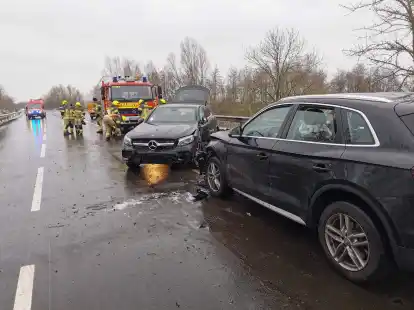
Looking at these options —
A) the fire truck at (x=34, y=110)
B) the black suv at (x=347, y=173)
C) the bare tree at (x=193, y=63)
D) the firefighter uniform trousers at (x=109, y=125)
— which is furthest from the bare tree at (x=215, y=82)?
the black suv at (x=347, y=173)

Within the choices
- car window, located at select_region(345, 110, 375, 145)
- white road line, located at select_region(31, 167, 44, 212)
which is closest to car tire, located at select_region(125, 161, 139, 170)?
white road line, located at select_region(31, 167, 44, 212)

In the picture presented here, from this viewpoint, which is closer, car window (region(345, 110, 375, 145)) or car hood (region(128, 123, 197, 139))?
car window (region(345, 110, 375, 145))

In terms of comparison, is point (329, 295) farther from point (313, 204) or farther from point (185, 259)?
point (185, 259)

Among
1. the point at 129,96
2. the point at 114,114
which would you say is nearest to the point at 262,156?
the point at 114,114

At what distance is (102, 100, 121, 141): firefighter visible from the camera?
1541 centimetres

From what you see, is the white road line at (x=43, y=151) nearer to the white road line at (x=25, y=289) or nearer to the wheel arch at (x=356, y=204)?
the white road line at (x=25, y=289)

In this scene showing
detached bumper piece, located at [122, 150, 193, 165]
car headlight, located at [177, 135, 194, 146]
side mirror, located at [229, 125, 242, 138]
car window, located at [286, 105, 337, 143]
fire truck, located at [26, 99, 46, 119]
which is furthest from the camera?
fire truck, located at [26, 99, 46, 119]

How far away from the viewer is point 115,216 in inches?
199

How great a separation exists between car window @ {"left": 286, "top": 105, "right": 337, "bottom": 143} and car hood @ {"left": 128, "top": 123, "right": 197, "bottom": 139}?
4.09 metres

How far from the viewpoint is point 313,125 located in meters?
3.79

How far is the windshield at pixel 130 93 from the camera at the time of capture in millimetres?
17484

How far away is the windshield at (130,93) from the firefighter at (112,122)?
802 millimetres

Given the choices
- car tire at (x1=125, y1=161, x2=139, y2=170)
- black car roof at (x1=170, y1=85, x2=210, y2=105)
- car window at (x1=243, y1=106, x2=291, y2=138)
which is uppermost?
black car roof at (x1=170, y1=85, x2=210, y2=105)

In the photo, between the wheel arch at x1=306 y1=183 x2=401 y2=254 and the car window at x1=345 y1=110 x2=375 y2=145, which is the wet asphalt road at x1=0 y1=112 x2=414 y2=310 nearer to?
the wheel arch at x1=306 y1=183 x2=401 y2=254
